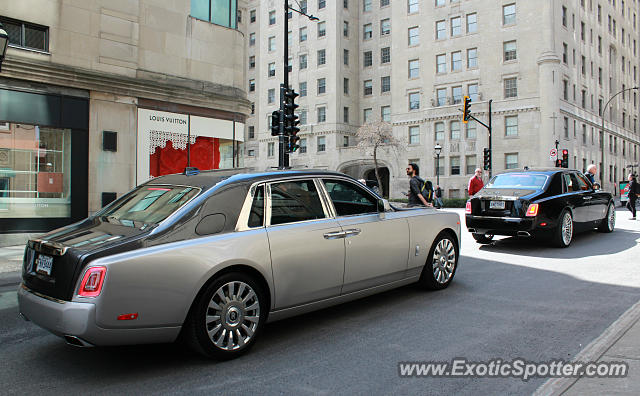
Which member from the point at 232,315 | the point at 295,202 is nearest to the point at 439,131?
the point at 295,202

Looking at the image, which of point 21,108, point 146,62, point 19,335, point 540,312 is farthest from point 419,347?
point 146,62

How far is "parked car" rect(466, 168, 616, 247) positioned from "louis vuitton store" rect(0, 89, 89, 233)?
10.3 metres

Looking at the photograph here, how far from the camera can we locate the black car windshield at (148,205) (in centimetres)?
420

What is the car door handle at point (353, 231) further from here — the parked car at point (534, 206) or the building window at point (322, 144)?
the building window at point (322, 144)

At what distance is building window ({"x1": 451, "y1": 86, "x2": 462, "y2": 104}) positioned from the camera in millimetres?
47375

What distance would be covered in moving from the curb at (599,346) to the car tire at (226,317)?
2.28m

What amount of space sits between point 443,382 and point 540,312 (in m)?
2.41

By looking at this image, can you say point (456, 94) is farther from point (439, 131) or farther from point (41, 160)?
point (41, 160)

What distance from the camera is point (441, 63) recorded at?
48781 mm

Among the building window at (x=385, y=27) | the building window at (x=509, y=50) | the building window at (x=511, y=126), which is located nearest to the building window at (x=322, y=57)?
the building window at (x=385, y=27)

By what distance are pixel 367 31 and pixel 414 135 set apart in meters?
15.2

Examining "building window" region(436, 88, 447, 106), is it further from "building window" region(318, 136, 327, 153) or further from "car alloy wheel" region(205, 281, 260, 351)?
"car alloy wheel" region(205, 281, 260, 351)

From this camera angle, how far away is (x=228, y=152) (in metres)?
16.7

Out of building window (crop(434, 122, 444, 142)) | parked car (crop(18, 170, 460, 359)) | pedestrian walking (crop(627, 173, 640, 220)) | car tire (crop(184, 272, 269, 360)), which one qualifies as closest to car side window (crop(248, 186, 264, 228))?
parked car (crop(18, 170, 460, 359))
